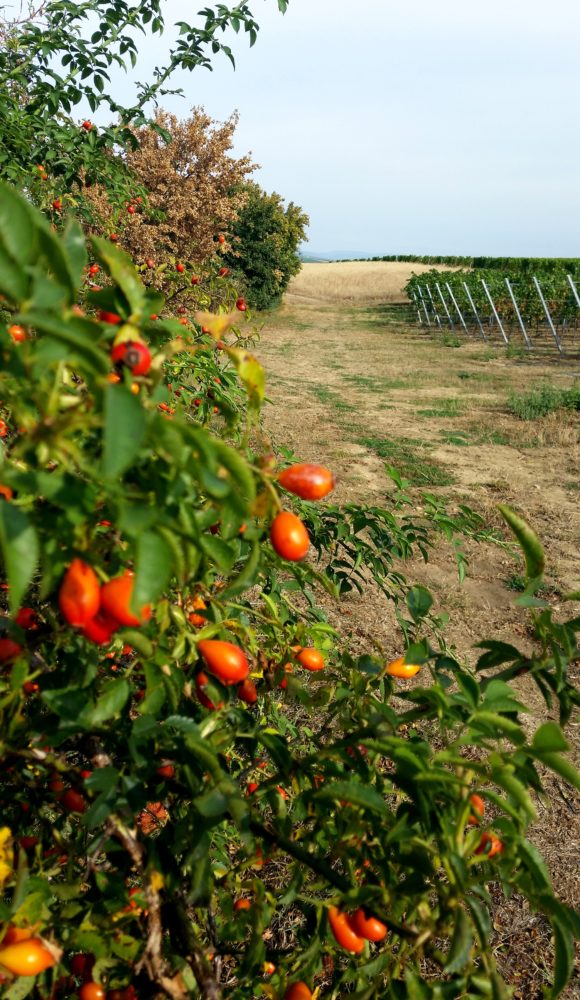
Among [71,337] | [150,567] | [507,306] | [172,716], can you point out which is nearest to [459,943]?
[172,716]

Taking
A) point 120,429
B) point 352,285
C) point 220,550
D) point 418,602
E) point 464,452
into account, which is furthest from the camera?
point 352,285

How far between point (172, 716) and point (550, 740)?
0.37 m

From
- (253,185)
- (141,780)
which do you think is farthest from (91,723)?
(253,185)

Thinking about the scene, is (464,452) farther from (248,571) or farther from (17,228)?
(17,228)

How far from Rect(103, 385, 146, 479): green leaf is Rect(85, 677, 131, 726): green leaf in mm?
353

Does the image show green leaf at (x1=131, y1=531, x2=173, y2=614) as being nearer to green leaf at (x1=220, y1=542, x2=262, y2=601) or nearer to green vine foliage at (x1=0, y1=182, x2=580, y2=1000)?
green vine foliage at (x1=0, y1=182, x2=580, y2=1000)

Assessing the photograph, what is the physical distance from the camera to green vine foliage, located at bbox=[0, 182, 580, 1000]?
0.49m

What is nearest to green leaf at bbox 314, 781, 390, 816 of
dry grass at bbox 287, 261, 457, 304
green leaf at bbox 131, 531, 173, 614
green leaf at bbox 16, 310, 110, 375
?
green leaf at bbox 131, 531, 173, 614

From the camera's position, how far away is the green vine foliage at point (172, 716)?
0.49 metres

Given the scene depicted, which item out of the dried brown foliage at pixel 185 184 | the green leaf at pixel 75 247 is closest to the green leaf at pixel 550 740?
the green leaf at pixel 75 247

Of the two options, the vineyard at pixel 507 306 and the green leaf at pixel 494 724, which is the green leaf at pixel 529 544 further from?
the vineyard at pixel 507 306

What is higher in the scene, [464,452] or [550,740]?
[550,740]

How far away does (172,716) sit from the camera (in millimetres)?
726

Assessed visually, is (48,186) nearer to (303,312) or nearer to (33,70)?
(33,70)
